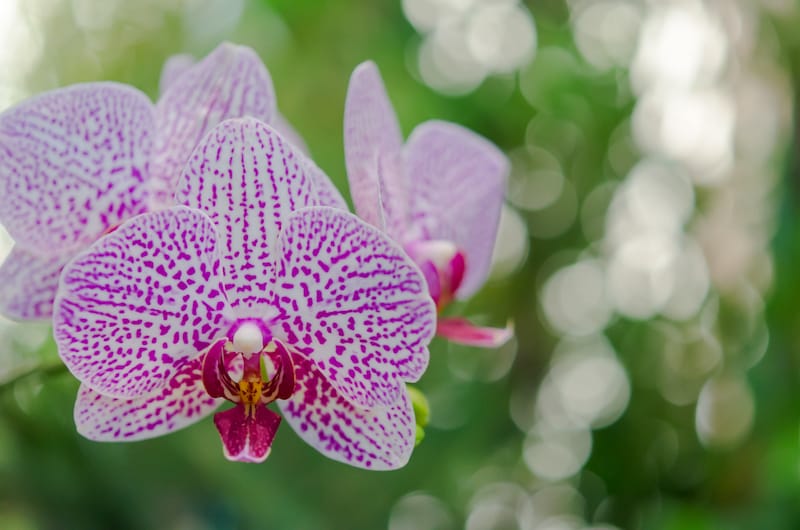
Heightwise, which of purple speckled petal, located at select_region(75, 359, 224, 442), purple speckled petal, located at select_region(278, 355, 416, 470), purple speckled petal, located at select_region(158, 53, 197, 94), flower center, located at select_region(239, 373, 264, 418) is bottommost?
purple speckled petal, located at select_region(278, 355, 416, 470)

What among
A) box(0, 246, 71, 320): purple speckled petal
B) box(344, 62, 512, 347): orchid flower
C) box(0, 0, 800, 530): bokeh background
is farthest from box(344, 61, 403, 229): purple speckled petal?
box(0, 0, 800, 530): bokeh background

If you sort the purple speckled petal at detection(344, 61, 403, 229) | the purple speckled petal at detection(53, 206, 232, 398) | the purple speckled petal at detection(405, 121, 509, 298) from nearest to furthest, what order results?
the purple speckled petal at detection(53, 206, 232, 398), the purple speckled petal at detection(344, 61, 403, 229), the purple speckled petal at detection(405, 121, 509, 298)

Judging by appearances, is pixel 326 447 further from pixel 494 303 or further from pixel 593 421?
pixel 494 303

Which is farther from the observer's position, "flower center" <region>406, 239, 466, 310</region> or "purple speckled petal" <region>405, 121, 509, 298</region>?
"purple speckled petal" <region>405, 121, 509, 298</region>

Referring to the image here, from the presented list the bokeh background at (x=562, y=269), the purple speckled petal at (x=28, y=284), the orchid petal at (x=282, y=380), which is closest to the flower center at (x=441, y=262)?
the orchid petal at (x=282, y=380)

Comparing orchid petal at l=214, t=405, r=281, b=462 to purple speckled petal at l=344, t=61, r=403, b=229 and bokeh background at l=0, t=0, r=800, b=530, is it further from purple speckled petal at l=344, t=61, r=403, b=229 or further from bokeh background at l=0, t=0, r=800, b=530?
bokeh background at l=0, t=0, r=800, b=530

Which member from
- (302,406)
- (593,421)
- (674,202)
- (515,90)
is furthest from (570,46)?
(302,406)

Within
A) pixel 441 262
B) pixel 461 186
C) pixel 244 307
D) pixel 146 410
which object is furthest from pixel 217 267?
pixel 461 186

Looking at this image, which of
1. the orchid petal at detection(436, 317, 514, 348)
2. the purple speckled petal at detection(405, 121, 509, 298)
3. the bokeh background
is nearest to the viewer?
the orchid petal at detection(436, 317, 514, 348)
